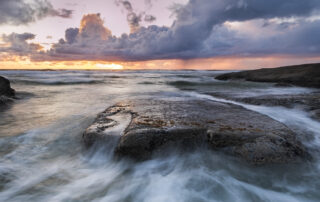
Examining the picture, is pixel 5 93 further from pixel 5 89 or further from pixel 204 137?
pixel 204 137

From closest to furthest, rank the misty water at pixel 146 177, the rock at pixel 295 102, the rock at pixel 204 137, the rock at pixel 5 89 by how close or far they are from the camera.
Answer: the misty water at pixel 146 177
the rock at pixel 204 137
the rock at pixel 295 102
the rock at pixel 5 89

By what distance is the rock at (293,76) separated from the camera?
37.6 ft

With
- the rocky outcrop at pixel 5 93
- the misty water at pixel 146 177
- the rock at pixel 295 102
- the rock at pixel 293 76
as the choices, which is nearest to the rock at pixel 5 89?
the rocky outcrop at pixel 5 93

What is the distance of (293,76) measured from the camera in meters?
12.8

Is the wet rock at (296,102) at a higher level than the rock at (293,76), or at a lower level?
lower

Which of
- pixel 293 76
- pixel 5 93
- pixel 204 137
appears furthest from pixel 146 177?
pixel 293 76

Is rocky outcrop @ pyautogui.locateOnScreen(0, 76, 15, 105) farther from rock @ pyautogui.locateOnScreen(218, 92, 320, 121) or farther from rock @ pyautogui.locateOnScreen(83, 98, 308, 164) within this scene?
rock @ pyautogui.locateOnScreen(218, 92, 320, 121)

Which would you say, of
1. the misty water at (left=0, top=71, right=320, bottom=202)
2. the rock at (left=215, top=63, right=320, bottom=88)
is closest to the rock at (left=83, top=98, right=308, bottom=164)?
the misty water at (left=0, top=71, right=320, bottom=202)

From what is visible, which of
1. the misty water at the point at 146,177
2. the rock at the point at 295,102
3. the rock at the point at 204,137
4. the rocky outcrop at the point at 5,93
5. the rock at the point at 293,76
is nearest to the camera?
the misty water at the point at 146,177

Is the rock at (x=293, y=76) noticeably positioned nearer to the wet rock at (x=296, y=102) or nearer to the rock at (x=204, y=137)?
the wet rock at (x=296, y=102)

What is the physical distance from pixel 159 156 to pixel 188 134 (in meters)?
0.56

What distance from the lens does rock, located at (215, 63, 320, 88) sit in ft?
37.6

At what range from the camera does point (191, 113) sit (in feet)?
12.7

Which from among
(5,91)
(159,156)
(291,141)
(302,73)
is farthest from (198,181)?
(302,73)
